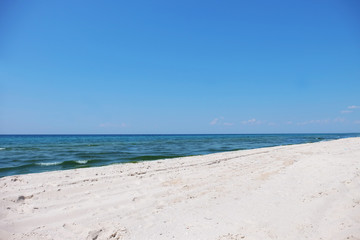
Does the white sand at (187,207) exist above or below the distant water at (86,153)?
above

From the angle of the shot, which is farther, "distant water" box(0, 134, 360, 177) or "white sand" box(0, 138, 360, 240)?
"distant water" box(0, 134, 360, 177)

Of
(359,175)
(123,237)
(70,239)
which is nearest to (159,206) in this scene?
(123,237)

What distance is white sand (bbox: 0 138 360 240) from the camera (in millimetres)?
3604

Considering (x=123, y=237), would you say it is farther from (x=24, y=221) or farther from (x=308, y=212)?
(x=308, y=212)

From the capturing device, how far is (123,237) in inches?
138

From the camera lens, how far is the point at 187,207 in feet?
15.4

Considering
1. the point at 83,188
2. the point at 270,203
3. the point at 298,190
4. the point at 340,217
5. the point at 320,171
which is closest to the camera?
the point at 340,217

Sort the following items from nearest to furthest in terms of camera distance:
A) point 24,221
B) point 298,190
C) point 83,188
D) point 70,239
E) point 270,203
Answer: point 70,239 → point 24,221 → point 270,203 → point 298,190 → point 83,188

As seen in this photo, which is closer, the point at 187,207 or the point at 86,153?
the point at 187,207

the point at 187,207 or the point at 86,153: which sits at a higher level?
the point at 187,207

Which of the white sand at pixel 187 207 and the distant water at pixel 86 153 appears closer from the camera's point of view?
the white sand at pixel 187 207

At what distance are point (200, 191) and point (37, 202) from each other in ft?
14.1

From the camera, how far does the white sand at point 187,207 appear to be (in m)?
3.60

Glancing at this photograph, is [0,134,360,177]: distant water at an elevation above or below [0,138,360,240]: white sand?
below
